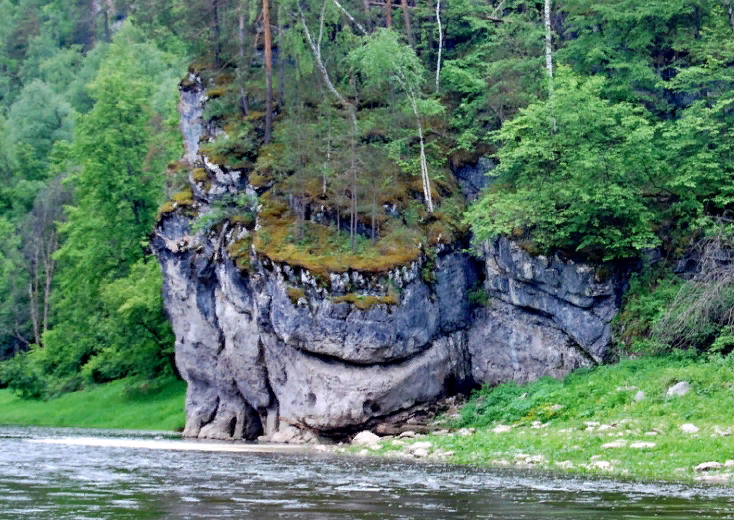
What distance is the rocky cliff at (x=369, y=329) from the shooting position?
3000 centimetres

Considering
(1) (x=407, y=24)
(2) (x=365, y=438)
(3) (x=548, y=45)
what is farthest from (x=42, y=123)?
(2) (x=365, y=438)

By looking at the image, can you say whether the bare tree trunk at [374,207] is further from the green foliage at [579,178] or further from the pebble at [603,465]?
the pebble at [603,465]

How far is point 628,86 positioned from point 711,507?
24749 millimetres

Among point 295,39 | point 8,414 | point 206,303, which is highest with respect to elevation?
point 295,39

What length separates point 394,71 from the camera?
37.9 m

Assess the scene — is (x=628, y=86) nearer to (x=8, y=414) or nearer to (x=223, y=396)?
(x=223, y=396)

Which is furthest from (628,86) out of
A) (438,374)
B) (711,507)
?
(711,507)

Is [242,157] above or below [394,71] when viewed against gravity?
below

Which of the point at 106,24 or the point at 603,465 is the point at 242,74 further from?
the point at 106,24

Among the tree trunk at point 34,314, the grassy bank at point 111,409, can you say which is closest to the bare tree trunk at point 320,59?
the grassy bank at point 111,409

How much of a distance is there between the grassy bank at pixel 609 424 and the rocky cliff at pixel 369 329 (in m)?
1.79

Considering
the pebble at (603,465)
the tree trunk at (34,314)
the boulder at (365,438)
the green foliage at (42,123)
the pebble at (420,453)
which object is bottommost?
the boulder at (365,438)

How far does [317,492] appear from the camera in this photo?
1491 centimetres

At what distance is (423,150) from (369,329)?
9065 mm
